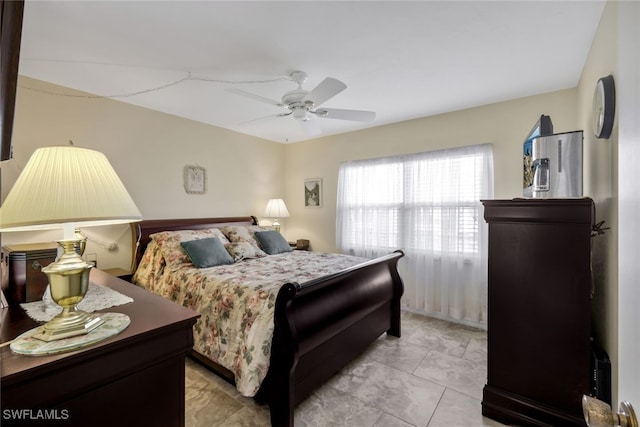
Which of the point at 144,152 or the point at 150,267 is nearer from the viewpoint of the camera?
the point at 150,267

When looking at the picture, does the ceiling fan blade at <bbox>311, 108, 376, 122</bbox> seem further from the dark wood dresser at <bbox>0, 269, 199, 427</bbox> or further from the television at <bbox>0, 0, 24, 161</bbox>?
the dark wood dresser at <bbox>0, 269, 199, 427</bbox>

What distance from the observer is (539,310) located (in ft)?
5.22

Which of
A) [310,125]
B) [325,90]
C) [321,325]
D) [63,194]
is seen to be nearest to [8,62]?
[63,194]

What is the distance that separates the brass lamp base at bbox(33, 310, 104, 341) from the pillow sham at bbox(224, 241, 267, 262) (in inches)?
84.4

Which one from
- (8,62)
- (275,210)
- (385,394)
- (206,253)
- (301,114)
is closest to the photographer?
(8,62)

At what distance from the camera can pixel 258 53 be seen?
80.9 inches

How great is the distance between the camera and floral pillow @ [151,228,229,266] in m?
2.76

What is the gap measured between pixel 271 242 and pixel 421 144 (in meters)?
2.31

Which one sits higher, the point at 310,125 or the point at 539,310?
the point at 310,125

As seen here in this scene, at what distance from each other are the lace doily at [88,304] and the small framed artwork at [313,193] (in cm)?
336

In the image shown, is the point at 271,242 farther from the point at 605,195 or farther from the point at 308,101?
the point at 605,195

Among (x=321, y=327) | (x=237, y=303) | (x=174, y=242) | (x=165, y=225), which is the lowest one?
(x=321, y=327)

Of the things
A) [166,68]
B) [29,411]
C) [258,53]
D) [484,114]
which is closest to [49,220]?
[29,411]

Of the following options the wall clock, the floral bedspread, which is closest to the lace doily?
the floral bedspread
